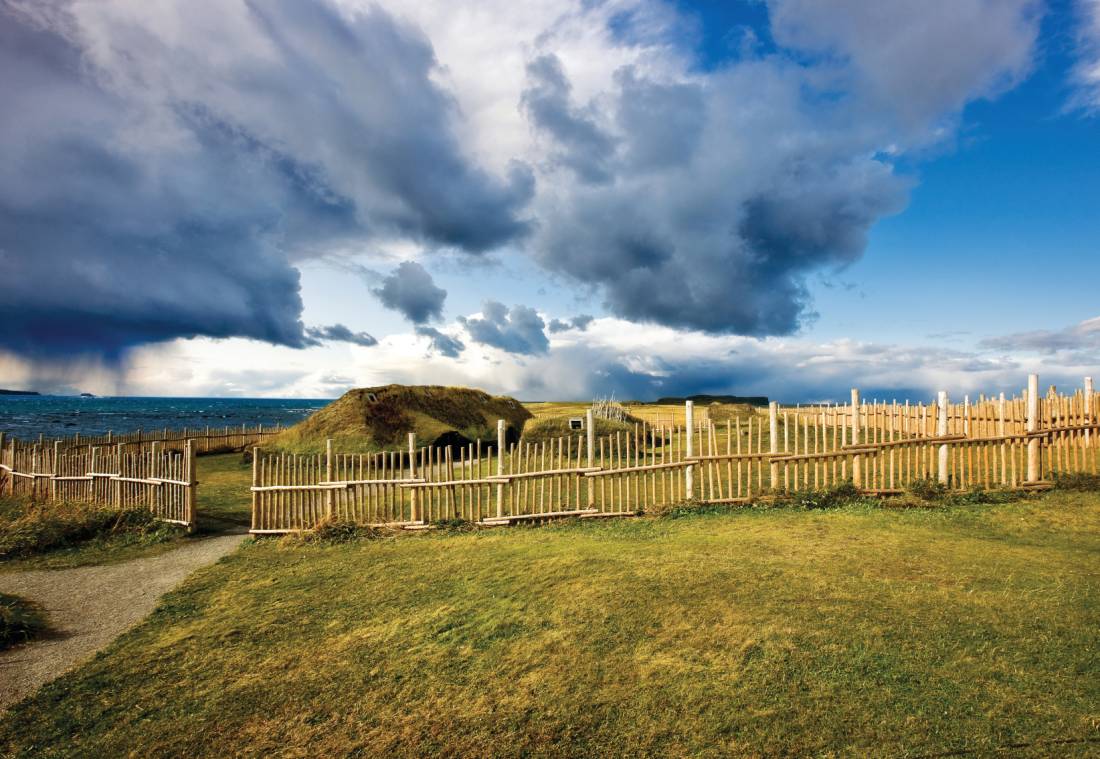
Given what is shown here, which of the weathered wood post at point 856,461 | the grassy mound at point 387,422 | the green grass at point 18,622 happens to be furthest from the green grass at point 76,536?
the weathered wood post at point 856,461

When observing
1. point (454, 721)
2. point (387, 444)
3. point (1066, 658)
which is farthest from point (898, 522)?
point (387, 444)

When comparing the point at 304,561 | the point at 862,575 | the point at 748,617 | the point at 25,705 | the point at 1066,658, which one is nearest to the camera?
the point at 1066,658

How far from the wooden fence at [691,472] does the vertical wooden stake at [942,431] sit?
0.02 meters

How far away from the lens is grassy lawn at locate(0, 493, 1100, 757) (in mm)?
3795

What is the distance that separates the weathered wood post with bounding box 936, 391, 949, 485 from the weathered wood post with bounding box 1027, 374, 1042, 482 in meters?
1.63

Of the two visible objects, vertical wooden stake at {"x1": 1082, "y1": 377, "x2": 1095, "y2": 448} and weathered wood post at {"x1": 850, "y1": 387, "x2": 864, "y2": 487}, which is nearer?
weathered wood post at {"x1": 850, "y1": 387, "x2": 864, "y2": 487}

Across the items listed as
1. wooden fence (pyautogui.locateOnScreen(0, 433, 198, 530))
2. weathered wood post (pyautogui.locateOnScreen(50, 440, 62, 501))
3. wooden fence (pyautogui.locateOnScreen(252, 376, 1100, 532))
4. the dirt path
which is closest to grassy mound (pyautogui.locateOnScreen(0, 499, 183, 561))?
wooden fence (pyautogui.locateOnScreen(0, 433, 198, 530))

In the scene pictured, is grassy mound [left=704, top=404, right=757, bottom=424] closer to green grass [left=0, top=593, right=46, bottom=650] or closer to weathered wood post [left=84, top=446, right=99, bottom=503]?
weathered wood post [left=84, top=446, right=99, bottom=503]

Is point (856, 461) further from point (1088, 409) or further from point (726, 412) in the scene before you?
point (726, 412)

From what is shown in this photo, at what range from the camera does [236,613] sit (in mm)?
6715

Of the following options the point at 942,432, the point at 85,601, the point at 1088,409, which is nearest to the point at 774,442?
the point at 942,432

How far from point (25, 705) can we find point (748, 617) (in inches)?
247

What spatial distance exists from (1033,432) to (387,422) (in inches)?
715

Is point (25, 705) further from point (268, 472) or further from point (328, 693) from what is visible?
point (268, 472)
